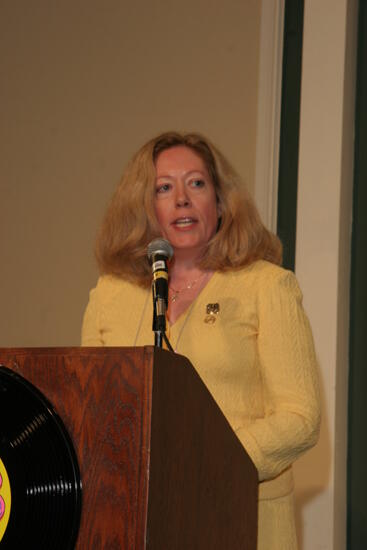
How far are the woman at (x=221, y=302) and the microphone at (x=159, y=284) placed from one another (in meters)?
0.38

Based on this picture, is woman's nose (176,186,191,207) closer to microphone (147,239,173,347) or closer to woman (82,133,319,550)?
woman (82,133,319,550)

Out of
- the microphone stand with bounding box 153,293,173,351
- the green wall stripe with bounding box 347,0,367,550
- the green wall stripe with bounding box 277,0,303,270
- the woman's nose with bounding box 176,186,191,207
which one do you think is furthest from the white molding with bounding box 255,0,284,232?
the microphone stand with bounding box 153,293,173,351

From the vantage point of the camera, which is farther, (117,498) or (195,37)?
(195,37)

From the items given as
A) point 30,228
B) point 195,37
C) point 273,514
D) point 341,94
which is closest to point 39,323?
point 30,228

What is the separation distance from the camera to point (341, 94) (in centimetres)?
312

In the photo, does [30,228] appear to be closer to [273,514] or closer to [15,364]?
[273,514]

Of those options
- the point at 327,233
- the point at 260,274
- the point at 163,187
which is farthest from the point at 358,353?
the point at 163,187

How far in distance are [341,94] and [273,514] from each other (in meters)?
1.77

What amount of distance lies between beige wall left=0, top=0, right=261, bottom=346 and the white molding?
0.05 meters

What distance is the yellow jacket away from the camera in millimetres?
1842

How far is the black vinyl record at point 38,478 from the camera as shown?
1120 millimetres

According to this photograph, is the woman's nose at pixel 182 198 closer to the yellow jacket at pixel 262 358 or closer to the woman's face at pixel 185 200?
the woman's face at pixel 185 200

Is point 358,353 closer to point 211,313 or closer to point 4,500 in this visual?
point 211,313

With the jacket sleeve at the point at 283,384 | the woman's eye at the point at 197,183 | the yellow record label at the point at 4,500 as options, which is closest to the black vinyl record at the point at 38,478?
the yellow record label at the point at 4,500
